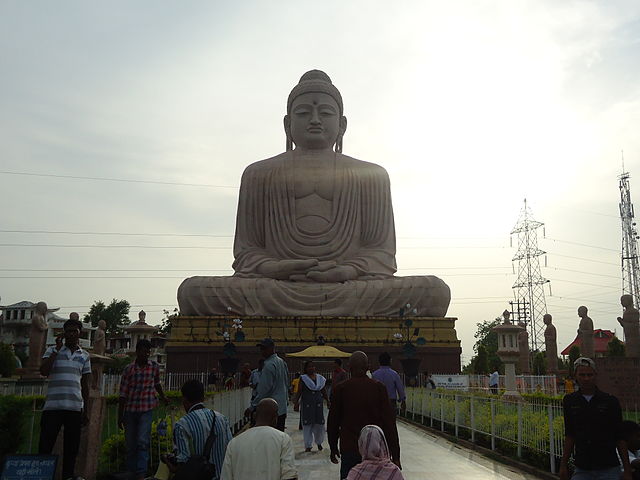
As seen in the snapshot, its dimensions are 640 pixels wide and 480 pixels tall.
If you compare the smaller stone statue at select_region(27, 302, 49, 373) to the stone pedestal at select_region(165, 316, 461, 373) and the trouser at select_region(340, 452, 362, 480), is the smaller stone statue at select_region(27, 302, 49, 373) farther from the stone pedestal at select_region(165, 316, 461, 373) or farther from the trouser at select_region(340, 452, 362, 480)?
the trouser at select_region(340, 452, 362, 480)

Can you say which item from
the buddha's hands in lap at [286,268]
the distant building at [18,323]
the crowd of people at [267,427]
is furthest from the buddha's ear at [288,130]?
the distant building at [18,323]

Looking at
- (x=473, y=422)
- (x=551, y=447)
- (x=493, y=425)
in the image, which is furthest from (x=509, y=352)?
(x=551, y=447)

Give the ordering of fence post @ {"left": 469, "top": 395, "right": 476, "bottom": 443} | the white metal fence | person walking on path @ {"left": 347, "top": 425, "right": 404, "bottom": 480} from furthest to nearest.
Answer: fence post @ {"left": 469, "top": 395, "right": 476, "bottom": 443} → the white metal fence → person walking on path @ {"left": 347, "top": 425, "right": 404, "bottom": 480}

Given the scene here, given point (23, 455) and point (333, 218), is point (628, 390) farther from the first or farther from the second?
point (23, 455)

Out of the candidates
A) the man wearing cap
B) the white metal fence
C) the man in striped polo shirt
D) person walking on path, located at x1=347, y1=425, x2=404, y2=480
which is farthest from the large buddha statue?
person walking on path, located at x1=347, y1=425, x2=404, y2=480

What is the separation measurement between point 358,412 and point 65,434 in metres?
2.28

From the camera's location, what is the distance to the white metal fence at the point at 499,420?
6.96 m

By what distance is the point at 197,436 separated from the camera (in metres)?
3.78

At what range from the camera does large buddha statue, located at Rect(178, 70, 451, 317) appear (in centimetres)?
2045

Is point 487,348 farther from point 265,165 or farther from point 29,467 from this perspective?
point 29,467

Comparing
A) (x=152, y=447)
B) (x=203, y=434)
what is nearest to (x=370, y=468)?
(x=203, y=434)

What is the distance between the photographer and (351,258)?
2194 cm

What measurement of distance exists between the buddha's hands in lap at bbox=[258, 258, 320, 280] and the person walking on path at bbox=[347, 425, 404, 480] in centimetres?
1737

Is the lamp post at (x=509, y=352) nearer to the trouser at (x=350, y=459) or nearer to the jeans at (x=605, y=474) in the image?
the trouser at (x=350, y=459)
